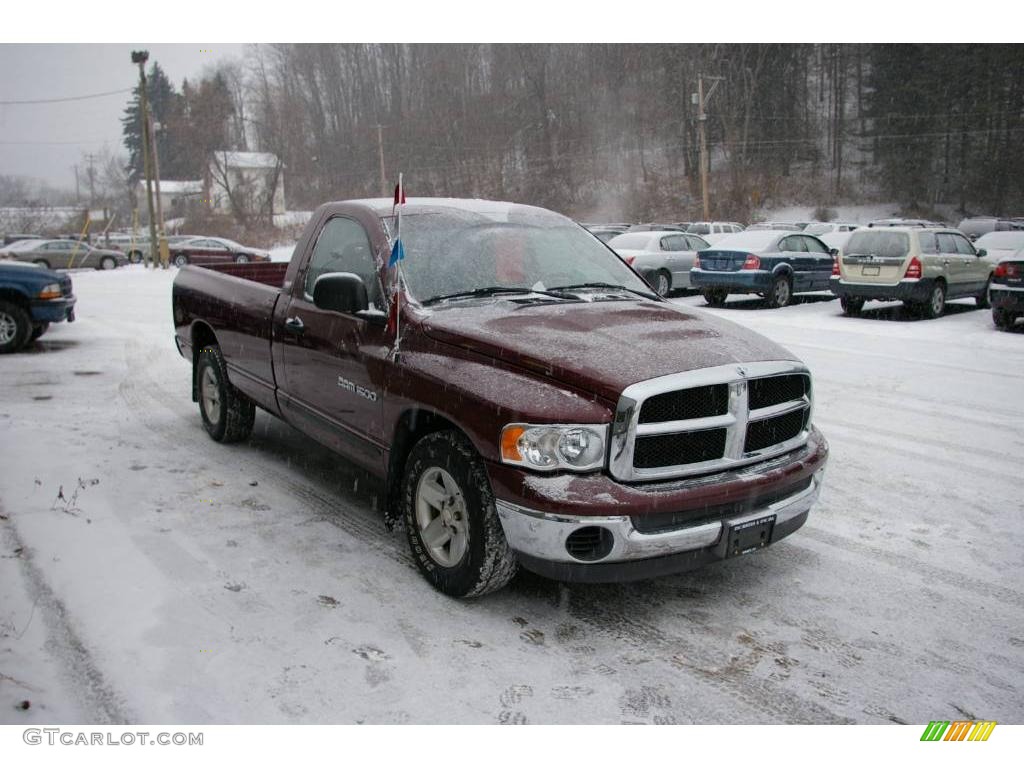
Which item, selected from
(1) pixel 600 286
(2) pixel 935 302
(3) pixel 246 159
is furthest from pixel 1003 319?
(3) pixel 246 159

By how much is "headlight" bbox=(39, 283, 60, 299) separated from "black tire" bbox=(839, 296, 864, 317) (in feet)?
41.7

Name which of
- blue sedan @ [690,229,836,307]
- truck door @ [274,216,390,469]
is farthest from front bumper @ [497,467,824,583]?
blue sedan @ [690,229,836,307]

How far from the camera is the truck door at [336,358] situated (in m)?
A: 4.16

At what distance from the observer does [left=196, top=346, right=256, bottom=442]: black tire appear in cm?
611

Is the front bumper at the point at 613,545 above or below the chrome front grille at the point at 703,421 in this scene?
below

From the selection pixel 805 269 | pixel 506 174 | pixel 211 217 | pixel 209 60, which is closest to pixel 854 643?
pixel 209 60

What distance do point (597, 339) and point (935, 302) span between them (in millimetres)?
12550

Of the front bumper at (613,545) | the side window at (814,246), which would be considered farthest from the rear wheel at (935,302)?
the front bumper at (613,545)

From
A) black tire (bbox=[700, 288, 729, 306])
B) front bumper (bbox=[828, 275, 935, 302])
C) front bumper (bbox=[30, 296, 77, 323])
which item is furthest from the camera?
black tire (bbox=[700, 288, 729, 306])

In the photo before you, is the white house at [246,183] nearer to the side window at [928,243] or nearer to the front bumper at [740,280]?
the front bumper at [740,280]

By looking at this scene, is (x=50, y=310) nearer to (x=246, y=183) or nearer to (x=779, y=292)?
(x=779, y=292)

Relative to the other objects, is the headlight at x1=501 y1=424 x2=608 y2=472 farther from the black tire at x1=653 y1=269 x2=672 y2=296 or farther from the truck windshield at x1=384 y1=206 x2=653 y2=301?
the black tire at x1=653 y1=269 x2=672 y2=296

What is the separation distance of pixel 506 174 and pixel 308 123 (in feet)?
24.3

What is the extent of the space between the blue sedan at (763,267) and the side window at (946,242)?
247 cm
